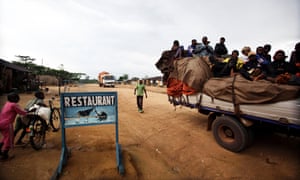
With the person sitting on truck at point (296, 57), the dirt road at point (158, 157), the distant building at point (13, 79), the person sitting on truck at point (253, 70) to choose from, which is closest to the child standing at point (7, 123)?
the dirt road at point (158, 157)

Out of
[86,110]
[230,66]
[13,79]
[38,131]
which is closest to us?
[86,110]

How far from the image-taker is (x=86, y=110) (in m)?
2.79

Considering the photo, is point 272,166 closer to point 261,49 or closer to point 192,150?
point 192,150

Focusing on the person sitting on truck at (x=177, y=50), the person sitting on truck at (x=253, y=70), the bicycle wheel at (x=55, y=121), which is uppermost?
the person sitting on truck at (x=177, y=50)

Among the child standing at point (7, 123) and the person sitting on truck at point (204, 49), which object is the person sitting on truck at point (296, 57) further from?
the child standing at point (7, 123)

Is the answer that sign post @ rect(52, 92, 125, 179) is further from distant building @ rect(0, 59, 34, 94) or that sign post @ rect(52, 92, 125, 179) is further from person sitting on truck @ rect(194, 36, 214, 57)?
distant building @ rect(0, 59, 34, 94)

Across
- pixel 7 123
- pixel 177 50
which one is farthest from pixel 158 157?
pixel 177 50

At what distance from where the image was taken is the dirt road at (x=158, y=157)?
262cm

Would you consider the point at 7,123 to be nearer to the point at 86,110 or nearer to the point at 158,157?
the point at 86,110

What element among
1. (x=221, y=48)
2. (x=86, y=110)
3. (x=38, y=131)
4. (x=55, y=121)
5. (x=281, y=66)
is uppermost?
(x=221, y=48)

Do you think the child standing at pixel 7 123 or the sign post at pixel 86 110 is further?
the child standing at pixel 7 123

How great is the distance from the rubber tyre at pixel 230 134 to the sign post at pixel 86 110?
2690 mm

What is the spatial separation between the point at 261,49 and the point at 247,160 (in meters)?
3.15

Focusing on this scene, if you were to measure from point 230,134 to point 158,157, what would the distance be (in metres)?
2.01
